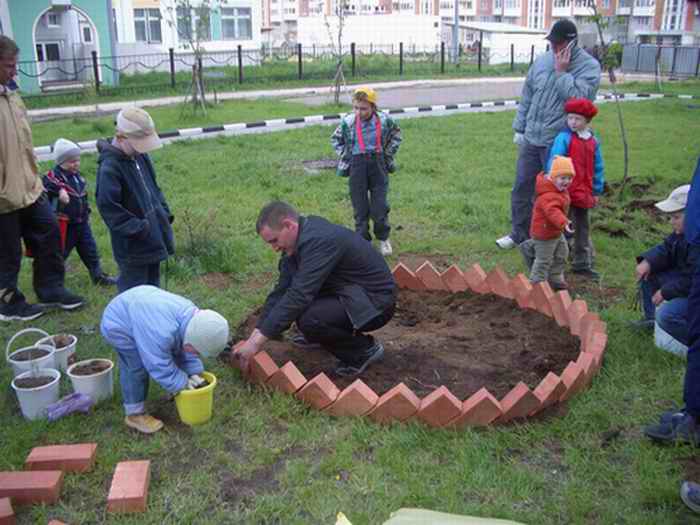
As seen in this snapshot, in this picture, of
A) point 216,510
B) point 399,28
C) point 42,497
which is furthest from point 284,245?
point 399,28

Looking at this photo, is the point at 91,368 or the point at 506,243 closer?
the point at 91,368

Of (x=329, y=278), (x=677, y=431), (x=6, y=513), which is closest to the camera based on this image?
(x=6, y=513)

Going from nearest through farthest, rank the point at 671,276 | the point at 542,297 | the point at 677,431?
1. the point at 677,431
2. the point at 671,276
3. the point at 542,297

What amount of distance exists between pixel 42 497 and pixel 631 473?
2.80 metres

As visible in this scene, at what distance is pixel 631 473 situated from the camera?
3.38m

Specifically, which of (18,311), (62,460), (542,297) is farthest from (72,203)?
(542,297)

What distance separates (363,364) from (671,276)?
2.14 meters

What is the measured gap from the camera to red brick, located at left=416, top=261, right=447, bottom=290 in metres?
5.57

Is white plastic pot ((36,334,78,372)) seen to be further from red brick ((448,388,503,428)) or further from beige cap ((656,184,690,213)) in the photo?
beige cap ((656,184,690,213))

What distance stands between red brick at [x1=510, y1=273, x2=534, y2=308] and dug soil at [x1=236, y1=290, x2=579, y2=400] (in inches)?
2.6

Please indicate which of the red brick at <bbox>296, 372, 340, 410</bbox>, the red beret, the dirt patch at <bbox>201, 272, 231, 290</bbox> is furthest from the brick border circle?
the red beret

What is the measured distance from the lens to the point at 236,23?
3772cm

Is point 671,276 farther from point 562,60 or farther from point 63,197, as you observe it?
point 63,197

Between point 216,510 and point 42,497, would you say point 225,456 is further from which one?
point 42,497
